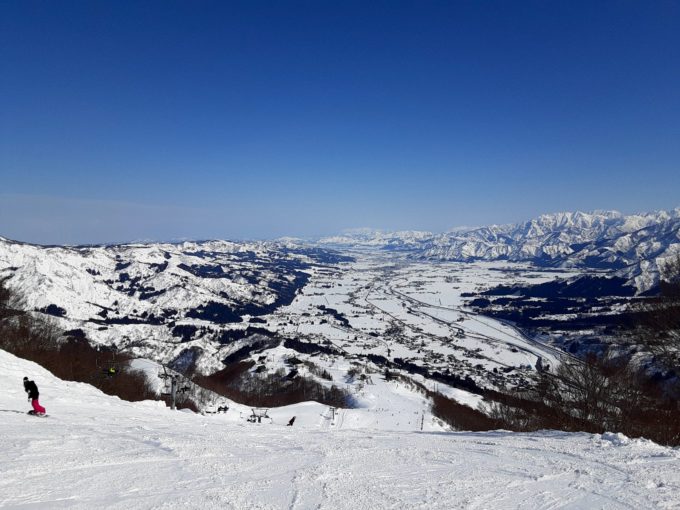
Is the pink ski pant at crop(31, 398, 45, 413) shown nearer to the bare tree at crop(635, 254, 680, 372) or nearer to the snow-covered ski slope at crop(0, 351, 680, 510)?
the snow-covered ski slope at crop(0, 351, 680, 510)

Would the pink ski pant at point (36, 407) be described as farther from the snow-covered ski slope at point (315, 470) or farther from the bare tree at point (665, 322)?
the bare tree at point (665, 322)

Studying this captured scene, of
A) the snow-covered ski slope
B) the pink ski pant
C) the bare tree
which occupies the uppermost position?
the bare tree

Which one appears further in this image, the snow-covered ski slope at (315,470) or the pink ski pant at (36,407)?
the pink ski pant at (36,407)

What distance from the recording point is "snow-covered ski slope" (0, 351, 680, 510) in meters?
6.27

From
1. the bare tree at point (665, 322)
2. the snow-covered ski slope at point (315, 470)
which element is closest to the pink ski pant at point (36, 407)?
the snow-covered ski slope at point (315, 470)

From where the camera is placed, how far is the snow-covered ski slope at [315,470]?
627 centimetres

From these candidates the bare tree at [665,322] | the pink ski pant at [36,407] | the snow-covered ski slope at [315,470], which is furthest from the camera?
the bare tree at [665,322]

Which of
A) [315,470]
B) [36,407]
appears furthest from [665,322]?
[36,407]

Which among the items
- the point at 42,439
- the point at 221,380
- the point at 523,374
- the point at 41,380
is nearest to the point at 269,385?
the point at 221,380

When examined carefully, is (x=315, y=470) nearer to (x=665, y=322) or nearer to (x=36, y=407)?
(x=36, y=407)

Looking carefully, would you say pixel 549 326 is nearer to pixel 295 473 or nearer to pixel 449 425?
pixel 449 425

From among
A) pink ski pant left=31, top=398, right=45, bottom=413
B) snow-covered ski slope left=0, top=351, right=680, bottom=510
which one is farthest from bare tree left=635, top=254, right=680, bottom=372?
pink ski pant left=31, top=398, right=45, bottom=413

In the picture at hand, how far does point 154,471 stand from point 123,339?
489 ft

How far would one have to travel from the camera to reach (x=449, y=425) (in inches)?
2249
